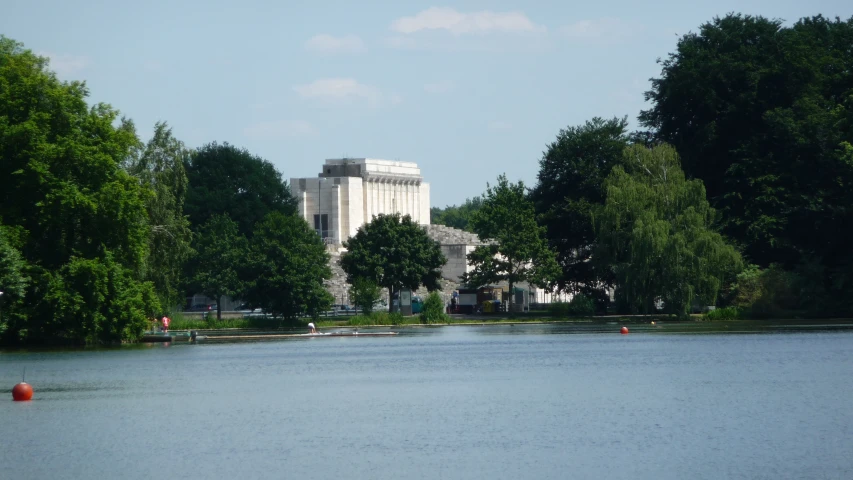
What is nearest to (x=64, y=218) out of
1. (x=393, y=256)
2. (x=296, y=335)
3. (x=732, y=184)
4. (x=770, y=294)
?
(x=296, y=335)

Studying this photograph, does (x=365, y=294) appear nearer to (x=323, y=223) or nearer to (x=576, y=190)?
(x=576, y=190)

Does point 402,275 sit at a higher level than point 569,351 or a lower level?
higher

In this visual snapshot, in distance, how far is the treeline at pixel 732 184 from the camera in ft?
253

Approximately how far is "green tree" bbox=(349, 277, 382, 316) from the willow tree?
51.6ft

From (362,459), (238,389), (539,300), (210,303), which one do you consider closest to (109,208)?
(238,389)

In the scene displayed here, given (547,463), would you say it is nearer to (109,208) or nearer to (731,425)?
(731,425)

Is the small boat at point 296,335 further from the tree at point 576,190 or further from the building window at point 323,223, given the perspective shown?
the building window at point 323,223

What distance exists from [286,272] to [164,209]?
11.4 m

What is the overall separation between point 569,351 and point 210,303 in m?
66.7

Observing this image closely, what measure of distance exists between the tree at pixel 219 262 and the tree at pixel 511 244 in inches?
673

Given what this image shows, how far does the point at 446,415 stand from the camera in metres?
31.0

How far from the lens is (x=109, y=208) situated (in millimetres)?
57406

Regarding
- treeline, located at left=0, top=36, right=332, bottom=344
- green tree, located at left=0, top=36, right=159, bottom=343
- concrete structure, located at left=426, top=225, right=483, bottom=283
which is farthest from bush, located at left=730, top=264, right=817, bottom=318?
concrete structure, located at left=426, top=225, right=483, bottom=283

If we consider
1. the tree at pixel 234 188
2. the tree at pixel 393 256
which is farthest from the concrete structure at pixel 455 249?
the tree at pixel 393 256
